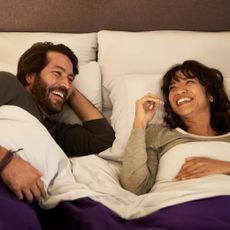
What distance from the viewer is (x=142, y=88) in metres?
1.78

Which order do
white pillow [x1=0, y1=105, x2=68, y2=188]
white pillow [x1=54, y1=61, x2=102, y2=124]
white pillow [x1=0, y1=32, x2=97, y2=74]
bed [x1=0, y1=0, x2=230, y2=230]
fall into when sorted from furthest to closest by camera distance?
white pillow [x1=0, y1=32, x2=97, y2=74]
white pillow [x1=54, y1=61, x2=102, y2=124]
white pillow [x1=0, y1=105, x2=68, y2=188]
bed [x1=0, y1=0, x2=230, y2=230]

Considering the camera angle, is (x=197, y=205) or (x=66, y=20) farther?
(x=66, y=20)

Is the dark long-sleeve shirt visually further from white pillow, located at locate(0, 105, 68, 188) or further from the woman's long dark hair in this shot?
the woman's long dark hair

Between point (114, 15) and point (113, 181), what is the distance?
1.08 metres

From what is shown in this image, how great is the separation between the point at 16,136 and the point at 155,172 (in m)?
0.57

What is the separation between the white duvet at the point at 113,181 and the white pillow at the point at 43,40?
0.65 meters

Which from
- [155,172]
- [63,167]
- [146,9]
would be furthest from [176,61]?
[63,167]

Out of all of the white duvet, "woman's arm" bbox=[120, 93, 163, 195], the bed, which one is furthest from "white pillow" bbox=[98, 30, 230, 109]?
the white duvet

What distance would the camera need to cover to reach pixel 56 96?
1.72m

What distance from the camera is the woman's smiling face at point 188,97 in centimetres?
163

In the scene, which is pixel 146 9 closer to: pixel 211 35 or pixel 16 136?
pixel 211 35

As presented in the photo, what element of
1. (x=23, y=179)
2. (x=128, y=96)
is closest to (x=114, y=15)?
(x=128, y=96)

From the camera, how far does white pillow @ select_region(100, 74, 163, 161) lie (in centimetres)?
170

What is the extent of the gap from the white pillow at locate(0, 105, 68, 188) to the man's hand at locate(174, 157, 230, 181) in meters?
0.46
